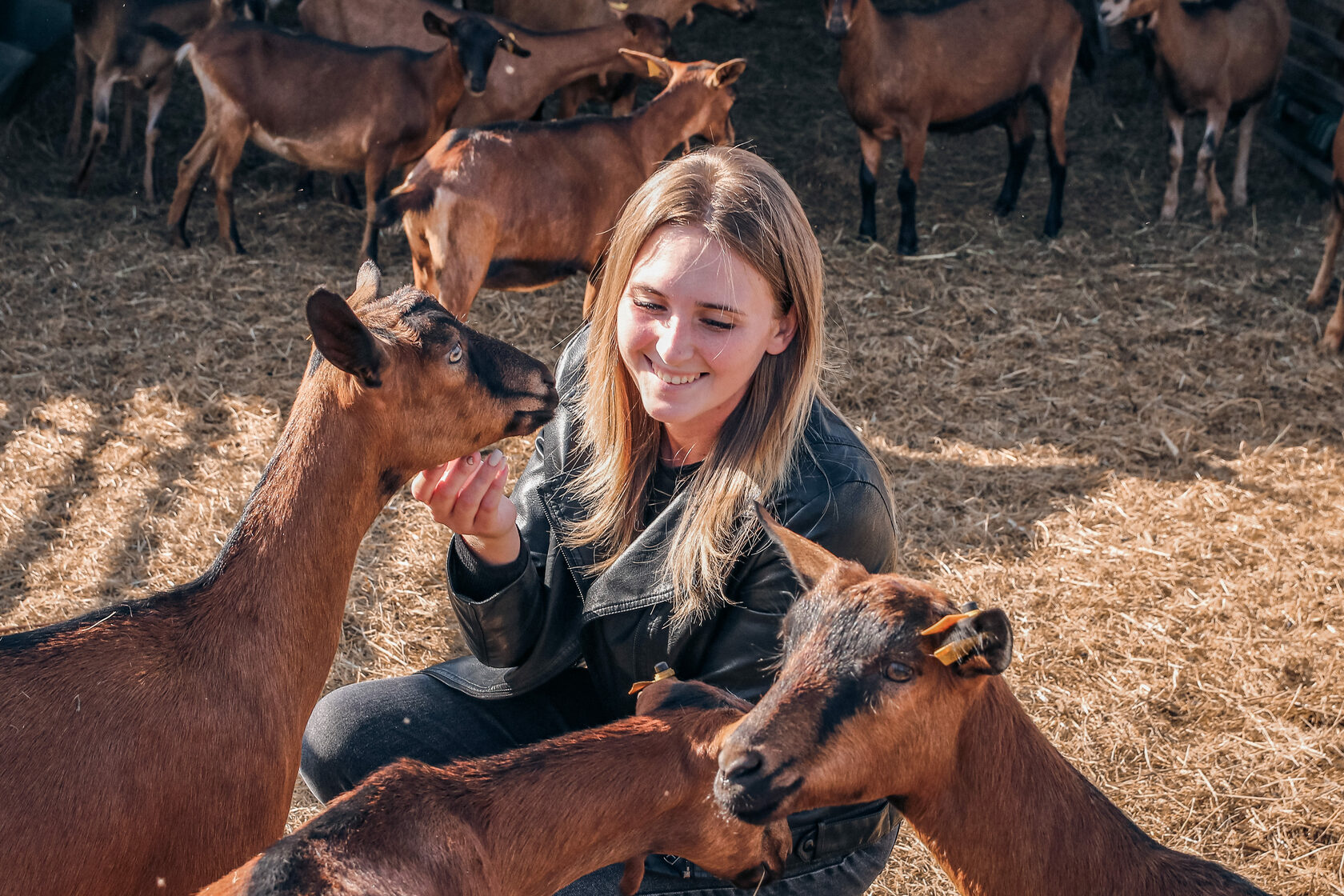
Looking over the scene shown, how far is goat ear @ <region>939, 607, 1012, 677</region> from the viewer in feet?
6.69

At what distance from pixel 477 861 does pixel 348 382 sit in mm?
1113

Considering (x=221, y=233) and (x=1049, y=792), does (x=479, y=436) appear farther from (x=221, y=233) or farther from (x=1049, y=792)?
(x=221, y=233)

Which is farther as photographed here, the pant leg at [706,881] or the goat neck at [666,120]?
the goat neck at [666,120]

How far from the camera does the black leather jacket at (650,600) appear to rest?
107 inches

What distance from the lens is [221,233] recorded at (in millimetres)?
7535

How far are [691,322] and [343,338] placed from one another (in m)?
0.77

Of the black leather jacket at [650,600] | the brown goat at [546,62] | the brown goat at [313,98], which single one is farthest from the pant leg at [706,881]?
the brown goat at [546,62]

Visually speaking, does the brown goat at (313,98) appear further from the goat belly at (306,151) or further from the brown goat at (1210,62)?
the brown goat at (1210,62)

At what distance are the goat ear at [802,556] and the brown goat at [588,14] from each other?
6.90 metres

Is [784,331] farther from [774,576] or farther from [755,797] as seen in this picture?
[755,797]

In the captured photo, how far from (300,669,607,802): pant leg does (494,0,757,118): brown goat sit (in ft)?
20.9

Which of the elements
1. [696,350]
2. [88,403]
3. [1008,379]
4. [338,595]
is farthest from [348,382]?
[1008,379]

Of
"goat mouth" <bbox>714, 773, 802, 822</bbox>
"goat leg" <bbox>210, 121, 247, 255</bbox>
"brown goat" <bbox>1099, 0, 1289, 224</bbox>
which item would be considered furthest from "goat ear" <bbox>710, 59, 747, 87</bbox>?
"goat mouth" <bbox>714, 773, 802, 822</bbox>

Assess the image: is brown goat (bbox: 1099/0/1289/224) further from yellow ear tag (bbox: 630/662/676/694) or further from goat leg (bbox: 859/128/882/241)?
yellow ear tag (bbox: 630/662/676/694)
